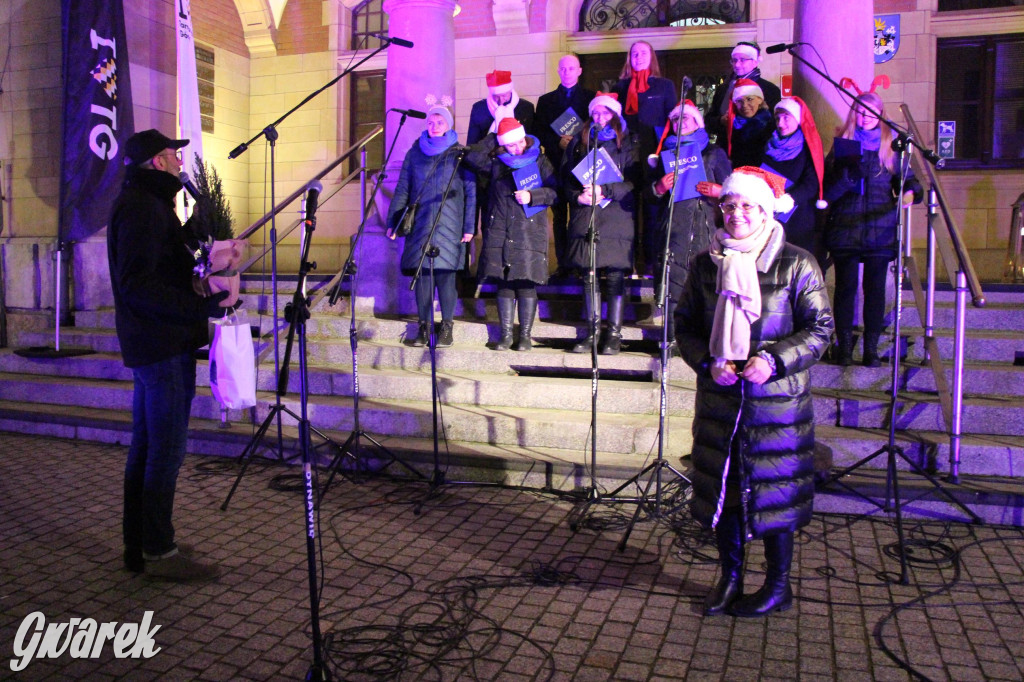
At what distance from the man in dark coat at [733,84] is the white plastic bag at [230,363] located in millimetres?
4392

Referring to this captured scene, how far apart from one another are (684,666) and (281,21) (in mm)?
13261

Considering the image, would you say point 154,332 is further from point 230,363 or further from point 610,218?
point 610,218

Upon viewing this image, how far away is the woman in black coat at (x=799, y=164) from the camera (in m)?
6.65

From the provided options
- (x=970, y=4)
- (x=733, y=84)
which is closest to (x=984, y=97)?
(x=970, y=4)

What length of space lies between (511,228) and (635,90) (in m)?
1.72

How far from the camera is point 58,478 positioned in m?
6.31

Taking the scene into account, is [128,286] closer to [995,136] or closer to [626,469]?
[626,469]

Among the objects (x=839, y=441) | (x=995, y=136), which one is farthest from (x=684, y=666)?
(x=995, y=136)

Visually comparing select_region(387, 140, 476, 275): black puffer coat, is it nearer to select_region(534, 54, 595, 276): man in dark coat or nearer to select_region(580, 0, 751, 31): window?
select_region(534, 54, 595, 276): man in dark coat


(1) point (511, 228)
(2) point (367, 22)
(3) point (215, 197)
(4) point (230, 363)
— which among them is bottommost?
(4) point (230, 363)

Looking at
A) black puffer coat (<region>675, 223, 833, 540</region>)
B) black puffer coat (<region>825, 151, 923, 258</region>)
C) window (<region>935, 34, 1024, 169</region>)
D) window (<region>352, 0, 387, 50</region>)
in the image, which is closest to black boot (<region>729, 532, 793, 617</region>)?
black puffer coat (<region>675, 223, 833, 540</region>)

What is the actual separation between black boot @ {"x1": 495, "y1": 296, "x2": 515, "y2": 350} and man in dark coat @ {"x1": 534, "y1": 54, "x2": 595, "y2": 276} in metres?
0.66

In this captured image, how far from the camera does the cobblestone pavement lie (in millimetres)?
3525

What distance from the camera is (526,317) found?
743 centimetres
